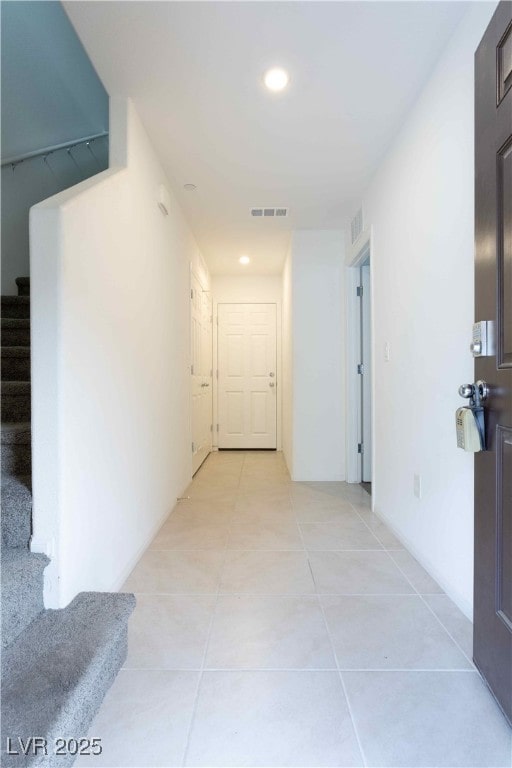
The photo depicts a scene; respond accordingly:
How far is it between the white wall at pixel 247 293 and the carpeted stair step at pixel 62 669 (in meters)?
3.91

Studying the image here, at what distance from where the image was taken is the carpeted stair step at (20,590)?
3.35 ft

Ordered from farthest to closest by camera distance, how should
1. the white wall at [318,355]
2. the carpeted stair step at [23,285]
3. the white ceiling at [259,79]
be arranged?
the white wall at [318,355] → the carpeted stair step at [23,285] → the white ceiling at [259,79]

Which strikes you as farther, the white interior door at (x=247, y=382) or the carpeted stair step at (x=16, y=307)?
the white interior door at (x=247, y=382)

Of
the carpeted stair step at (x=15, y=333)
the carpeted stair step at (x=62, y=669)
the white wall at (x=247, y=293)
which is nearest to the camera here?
the carpeted stair step at (x=62, y=669)

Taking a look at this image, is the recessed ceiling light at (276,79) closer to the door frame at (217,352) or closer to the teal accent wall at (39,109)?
the teal accent wall at (39,109)

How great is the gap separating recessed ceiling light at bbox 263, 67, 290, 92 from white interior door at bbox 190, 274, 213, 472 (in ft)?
6.36

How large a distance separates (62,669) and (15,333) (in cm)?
186

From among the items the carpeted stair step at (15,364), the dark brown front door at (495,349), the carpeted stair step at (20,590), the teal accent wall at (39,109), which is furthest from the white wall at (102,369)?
the dark brown front door at (495,349)

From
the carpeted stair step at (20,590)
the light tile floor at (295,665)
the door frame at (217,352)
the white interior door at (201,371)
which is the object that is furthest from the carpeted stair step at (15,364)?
the door frame at (217,352)

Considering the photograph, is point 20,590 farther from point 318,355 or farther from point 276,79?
point 318,355

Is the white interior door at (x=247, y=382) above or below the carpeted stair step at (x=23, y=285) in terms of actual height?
below

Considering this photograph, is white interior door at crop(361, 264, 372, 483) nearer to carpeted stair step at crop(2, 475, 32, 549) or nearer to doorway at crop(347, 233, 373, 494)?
doorway at crop(347, 233, 373, 494)

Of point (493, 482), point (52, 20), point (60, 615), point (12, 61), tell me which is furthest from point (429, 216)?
point (12, 61)

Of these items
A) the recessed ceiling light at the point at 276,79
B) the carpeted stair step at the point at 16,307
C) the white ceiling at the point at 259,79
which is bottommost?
the carpeted stair step at the point at 16,307
